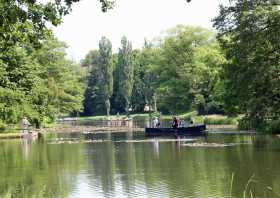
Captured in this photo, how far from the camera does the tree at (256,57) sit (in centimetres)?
3134

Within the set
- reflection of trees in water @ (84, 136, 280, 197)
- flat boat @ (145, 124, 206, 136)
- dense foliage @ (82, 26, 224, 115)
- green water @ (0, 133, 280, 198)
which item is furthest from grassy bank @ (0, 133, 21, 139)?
dense foliage @ (82, 26, 224, 115)

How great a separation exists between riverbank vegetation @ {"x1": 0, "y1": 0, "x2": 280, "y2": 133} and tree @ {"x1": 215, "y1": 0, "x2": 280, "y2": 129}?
0.18 feet

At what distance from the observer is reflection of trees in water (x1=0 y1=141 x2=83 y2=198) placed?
65.1 feet

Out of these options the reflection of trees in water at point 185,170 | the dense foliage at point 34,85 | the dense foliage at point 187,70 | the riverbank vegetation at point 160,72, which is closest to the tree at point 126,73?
the riverbank vegetation at point 160,72

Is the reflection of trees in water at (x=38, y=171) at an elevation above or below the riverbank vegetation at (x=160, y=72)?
below

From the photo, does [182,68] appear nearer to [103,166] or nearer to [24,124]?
[24,124]

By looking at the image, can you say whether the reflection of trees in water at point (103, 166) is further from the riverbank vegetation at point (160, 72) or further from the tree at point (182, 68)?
the tree at point (182, 68)

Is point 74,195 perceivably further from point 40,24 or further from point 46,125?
point 46,125

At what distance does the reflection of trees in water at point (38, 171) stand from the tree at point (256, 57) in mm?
10232

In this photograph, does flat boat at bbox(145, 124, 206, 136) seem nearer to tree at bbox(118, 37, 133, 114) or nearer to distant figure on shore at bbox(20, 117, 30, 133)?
distant figure on shore at bbox(20, 117, 30, 133)

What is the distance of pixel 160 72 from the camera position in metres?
87.4

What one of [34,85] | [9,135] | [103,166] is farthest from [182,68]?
[103,166]

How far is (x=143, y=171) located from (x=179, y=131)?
28331 mm

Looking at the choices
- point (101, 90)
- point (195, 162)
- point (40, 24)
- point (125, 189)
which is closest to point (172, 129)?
point (195, 162)
